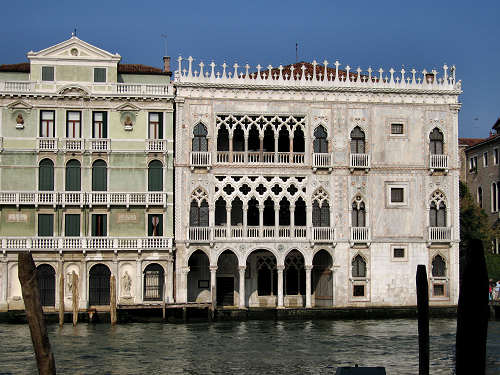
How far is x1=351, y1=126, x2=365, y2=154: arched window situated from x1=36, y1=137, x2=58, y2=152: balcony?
12.9m

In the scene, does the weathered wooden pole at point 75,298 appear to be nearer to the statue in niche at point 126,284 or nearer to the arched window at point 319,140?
the statue in niche at point 126,284

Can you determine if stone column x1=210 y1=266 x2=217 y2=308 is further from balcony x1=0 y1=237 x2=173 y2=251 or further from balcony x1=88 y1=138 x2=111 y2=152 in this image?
balcony x1=88 y1=138 x2=111 y2=152

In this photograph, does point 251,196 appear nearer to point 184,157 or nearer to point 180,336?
point 184,157

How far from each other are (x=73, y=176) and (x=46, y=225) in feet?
7.78

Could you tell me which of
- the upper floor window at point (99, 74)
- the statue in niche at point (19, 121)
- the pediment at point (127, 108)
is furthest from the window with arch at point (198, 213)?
the statue in niche at point (19, 121)

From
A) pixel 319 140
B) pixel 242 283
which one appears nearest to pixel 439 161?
pixel 319 140

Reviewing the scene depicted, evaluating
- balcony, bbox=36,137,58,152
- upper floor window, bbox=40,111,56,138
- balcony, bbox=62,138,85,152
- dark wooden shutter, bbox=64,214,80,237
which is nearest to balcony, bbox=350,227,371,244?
dark wooden shutter, bbox=64,214,80,237

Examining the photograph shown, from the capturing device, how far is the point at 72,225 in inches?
1515

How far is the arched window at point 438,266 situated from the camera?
3991cm

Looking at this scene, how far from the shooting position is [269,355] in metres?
27.0

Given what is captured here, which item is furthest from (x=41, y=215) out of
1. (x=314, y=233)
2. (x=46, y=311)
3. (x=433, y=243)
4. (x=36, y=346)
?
(x=36, y=346)

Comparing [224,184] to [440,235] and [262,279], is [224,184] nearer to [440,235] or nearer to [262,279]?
[262,279]

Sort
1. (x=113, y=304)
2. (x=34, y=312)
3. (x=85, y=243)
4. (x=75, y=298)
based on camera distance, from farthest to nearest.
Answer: (x=85, y=243), (x=113, y=304), (x=75, y=298), (x=34, y=312)

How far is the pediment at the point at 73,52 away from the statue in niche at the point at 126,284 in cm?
929
